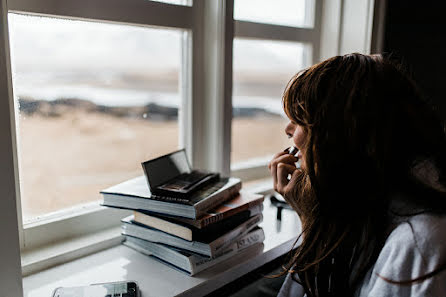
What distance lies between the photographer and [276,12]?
64.1 inches

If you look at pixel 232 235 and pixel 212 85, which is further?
pixel 212 85

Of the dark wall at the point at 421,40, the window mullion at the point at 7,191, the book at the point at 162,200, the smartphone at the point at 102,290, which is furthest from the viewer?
the dark wall at the point at 421,40

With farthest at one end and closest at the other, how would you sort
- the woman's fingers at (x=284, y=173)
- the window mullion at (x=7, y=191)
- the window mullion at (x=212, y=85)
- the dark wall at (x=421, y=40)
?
1. the dark wall at (x=421, y=40)
2. the window mullion at (x=212, y=85)
3. the woman's fingers at (x=284, y=173)
4. the window mullion at (x=7, y=191)

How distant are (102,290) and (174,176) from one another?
0.35 m

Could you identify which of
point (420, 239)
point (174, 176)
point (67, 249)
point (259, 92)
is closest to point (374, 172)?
point (420, 239)

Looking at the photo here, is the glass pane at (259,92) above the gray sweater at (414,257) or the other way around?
above

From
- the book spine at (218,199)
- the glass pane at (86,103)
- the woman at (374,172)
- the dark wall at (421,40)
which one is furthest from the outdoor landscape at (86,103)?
the dark wall at (421,40)

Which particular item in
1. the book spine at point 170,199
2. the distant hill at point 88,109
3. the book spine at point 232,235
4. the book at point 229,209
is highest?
the distant hill at point 88,109

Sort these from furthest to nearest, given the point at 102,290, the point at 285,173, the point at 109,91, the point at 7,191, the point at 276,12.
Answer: the point at 276,12, the point at 109,91, the point at 285,173, the point at 102,290, the point at 7,191

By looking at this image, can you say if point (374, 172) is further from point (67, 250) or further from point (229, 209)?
point (67, 250)

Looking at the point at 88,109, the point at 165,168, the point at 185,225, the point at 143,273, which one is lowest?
the point at 143,273

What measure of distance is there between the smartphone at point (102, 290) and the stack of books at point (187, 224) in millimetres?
140

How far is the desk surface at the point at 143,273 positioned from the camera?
0.94m

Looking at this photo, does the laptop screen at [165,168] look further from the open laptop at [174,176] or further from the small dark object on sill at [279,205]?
the small dark object on sill at [279,205]
